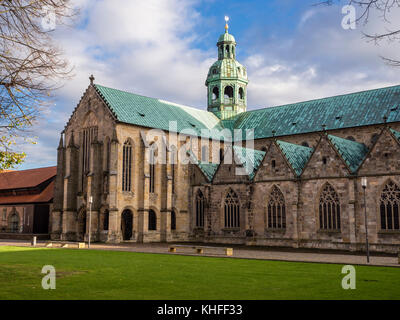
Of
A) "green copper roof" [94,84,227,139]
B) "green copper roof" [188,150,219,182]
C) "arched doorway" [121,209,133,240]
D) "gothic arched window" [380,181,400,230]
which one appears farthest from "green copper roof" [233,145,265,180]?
"arched doorway" [121,209,133,240]

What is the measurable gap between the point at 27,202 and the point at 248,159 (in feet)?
102

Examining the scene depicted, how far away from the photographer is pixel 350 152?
39500mm

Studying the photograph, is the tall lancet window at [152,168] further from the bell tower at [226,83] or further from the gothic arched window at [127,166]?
the bell tower at [226,83]

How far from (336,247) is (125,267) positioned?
71.0ft

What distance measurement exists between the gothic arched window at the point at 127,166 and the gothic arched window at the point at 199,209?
8.41 m

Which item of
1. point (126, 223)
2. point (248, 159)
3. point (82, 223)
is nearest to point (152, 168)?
point (126, 223)

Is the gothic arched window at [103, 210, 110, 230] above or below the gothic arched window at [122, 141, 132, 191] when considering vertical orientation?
below

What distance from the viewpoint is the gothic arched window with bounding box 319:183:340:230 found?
3700 cm

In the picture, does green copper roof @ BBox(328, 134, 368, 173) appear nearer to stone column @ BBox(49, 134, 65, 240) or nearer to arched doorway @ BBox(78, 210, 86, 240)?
arched doorway @ BBox(78, 210, 86, 240)

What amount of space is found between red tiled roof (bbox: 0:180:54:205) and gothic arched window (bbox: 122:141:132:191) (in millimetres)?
13749

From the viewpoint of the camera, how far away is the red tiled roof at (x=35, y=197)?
57.2 meters

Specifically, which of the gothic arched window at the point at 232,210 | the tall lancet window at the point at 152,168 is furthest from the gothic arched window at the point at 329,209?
the tall lancet window at the point at 152,168

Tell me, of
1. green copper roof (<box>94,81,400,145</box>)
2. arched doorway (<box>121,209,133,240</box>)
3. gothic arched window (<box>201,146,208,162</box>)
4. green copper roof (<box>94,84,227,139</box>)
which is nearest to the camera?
green copper roof (<box>94,81,400,145</box>)
